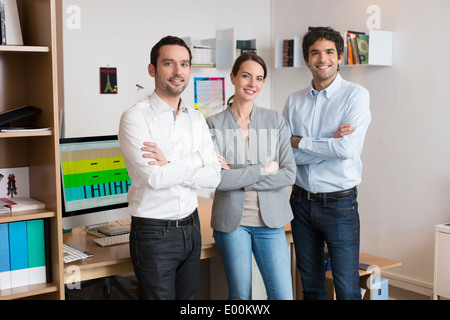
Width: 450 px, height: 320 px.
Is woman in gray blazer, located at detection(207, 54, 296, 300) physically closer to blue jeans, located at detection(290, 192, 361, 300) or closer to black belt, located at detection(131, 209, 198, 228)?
blue jeans, located at detection(290, 192, 361, 300)

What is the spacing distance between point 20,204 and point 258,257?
1089 mm

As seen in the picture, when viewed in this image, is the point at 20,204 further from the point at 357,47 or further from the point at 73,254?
the point at 357,47

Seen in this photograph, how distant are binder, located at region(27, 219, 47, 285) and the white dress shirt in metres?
0.42

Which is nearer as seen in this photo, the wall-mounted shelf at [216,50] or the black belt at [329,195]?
the black belt at [329,195]

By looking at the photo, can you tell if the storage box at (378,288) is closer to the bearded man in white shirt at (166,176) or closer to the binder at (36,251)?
the bearded man in white shirt at (166,176)

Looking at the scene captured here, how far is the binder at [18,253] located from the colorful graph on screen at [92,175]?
1.32 ft

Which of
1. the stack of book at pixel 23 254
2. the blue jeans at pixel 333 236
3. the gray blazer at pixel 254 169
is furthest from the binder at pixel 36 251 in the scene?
the blue jeans at pixel 333 236

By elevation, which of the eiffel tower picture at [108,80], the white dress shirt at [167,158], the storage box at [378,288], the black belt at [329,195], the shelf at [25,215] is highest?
the eiffel tower picture at [108,80]

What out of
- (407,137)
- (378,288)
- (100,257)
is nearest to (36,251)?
(100,257)

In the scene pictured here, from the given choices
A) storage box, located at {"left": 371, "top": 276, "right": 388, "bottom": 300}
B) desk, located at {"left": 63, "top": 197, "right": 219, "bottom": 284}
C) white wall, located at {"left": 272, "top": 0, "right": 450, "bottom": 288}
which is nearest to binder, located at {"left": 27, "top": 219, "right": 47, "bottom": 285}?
desk, located at {"left": 63, "top": 197, "right": 219, "bottom": 284}

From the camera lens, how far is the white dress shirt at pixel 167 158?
2.07 m

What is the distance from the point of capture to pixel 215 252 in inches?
104

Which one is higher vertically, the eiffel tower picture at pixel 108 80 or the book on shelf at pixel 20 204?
the eiffel tower picture at pixel 108 80

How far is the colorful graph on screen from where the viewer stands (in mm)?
2576
